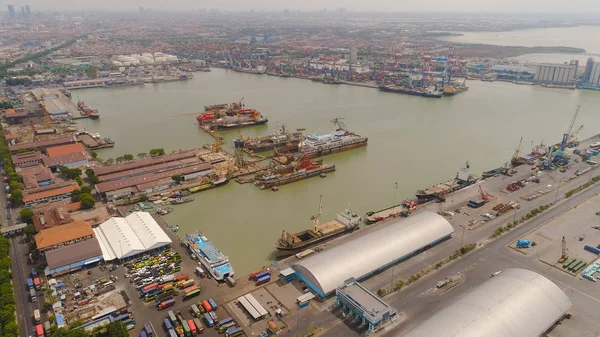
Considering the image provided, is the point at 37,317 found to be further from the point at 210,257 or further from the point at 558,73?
the point at 558,73

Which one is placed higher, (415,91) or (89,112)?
(415,91)

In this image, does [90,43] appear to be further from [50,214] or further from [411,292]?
[411,292]

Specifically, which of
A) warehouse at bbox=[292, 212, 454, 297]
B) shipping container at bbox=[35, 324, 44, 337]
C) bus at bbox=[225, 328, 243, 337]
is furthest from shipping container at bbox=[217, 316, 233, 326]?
shipping container at bbox=[35, 324, 44, 337]

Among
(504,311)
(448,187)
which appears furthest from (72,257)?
(448,187)

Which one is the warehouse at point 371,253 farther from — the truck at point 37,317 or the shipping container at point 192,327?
the truck at point 37,317

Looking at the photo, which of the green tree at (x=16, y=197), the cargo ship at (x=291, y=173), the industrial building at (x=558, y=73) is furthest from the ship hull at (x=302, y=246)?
the industrial building at (x=558, y=73)

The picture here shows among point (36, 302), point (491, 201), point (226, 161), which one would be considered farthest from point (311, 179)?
point (36, 302)
